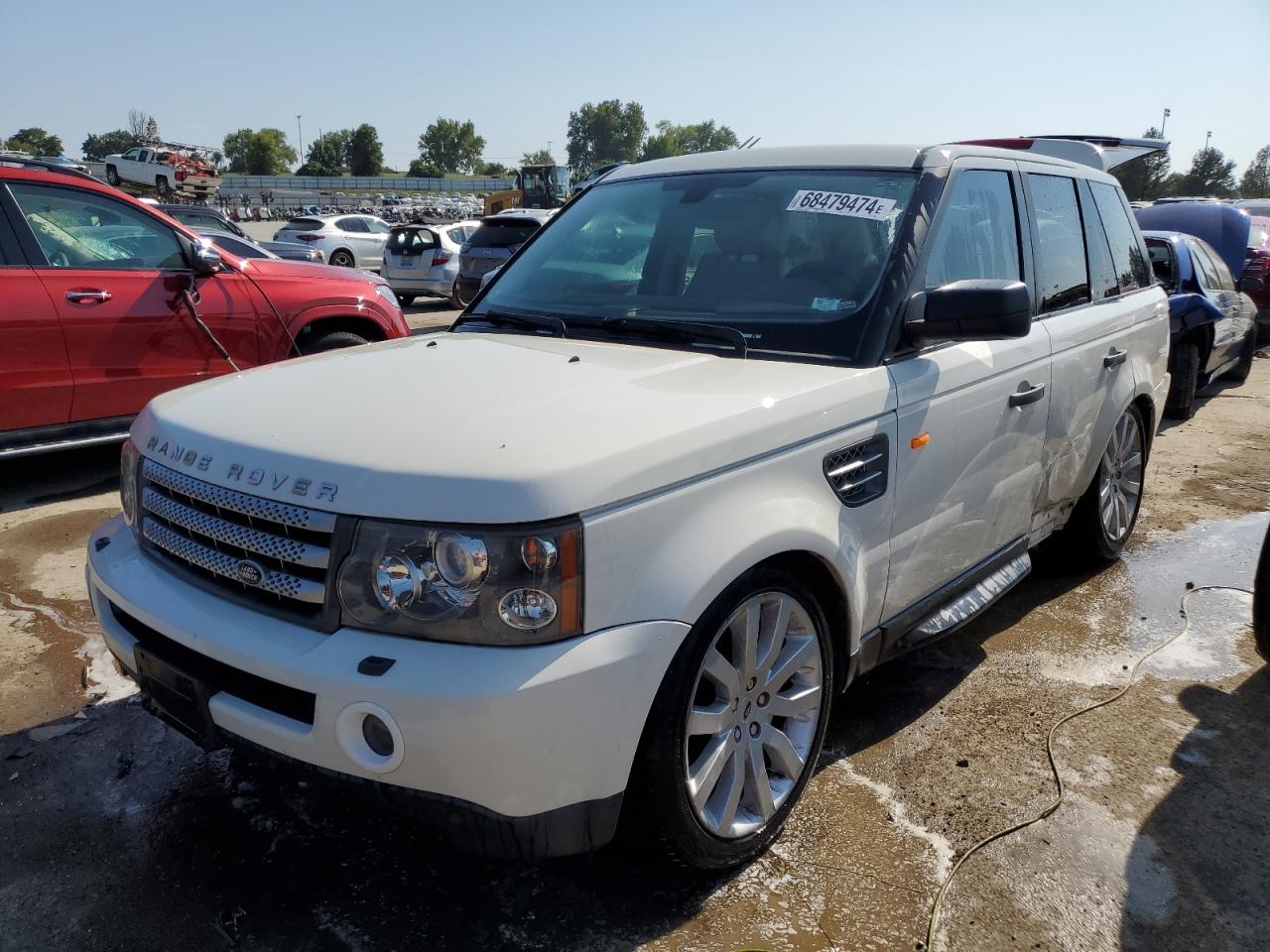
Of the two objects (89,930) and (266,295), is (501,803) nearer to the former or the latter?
(89,930)

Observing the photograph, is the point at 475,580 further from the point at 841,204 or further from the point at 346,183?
the point at 346,183

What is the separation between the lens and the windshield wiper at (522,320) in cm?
311

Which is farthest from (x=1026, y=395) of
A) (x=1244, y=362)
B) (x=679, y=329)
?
(x=1244, y=362)

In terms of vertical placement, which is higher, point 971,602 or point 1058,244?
point 1058,244

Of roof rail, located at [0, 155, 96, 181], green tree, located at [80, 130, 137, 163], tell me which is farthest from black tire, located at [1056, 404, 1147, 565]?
green tree, located at [80, 130, 137, 163]

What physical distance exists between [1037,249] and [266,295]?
4.72m

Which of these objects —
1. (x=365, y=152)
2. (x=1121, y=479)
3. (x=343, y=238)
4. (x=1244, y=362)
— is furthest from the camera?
(x=365, y=152)

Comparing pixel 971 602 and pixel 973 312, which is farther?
pixel 971 602

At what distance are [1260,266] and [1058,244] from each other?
980cm

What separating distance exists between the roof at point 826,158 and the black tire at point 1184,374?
538 centimetres

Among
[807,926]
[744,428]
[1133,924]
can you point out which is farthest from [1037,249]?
[807,926]

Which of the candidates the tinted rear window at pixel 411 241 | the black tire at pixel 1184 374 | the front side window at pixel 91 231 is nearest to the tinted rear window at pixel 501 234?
the tinted rear window at pixel 411 241

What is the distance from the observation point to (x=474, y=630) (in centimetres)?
187

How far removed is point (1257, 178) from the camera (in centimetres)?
6419
